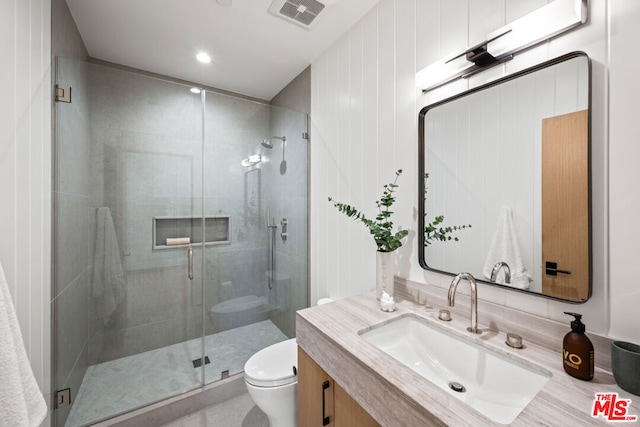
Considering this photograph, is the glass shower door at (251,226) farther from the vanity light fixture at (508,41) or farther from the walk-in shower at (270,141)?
the vanity light fixture at (508,41)

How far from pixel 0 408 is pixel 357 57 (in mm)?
2188

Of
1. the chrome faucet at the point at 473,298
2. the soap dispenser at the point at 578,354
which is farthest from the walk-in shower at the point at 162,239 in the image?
the soap dispenser at the point at 578,354

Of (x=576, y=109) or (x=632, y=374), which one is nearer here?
(x=632, y=374)

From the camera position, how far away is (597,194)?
2.59 ft

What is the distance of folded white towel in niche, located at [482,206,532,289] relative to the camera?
37.6 inches

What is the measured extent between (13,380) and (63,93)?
1.45m

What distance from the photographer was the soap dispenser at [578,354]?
699mm

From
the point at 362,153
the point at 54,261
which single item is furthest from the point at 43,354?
the point at 362,153

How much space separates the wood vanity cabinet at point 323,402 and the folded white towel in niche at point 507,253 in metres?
0.70

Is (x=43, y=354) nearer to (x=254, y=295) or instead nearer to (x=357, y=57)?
(x=254, y=295)

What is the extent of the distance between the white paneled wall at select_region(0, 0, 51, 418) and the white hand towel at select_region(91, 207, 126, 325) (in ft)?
1.20

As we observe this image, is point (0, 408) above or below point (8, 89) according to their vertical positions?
below

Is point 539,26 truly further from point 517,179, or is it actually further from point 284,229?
point 284,229

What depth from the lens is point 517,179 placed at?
0.97 m
